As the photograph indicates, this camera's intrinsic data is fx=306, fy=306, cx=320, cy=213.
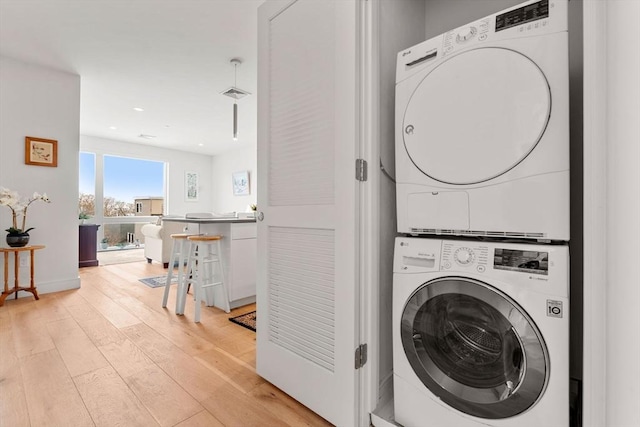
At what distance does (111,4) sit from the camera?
2479 millimetres

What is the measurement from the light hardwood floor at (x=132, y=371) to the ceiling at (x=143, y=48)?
2612mm

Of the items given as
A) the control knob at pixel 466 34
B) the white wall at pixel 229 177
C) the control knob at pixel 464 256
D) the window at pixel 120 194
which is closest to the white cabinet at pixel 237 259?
the control knob at pixel 464 256

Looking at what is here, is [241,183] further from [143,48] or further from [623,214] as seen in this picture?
[623,214]

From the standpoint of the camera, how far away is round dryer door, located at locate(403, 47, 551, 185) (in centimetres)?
100

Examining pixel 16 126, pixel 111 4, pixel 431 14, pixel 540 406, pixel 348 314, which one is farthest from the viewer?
pixel 16 126

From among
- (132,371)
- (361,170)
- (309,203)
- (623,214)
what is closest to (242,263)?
(132,371)

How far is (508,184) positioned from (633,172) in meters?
0.30

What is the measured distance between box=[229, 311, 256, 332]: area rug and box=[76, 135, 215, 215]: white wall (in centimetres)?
599

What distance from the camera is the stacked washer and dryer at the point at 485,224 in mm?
951

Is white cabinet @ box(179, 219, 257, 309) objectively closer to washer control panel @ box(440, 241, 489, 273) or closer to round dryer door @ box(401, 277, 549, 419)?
round dryer door @ box(401, 277, 549, 419)

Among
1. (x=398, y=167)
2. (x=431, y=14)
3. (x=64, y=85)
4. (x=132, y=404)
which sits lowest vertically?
(x=132, y=404)

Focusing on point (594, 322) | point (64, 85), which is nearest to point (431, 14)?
point (594, 322)

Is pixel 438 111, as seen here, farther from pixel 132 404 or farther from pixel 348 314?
pixel 132 404

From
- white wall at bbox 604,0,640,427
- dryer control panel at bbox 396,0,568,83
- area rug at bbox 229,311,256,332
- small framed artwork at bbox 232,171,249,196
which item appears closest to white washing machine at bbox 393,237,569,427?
white wall at bbox 604,0,640,427
